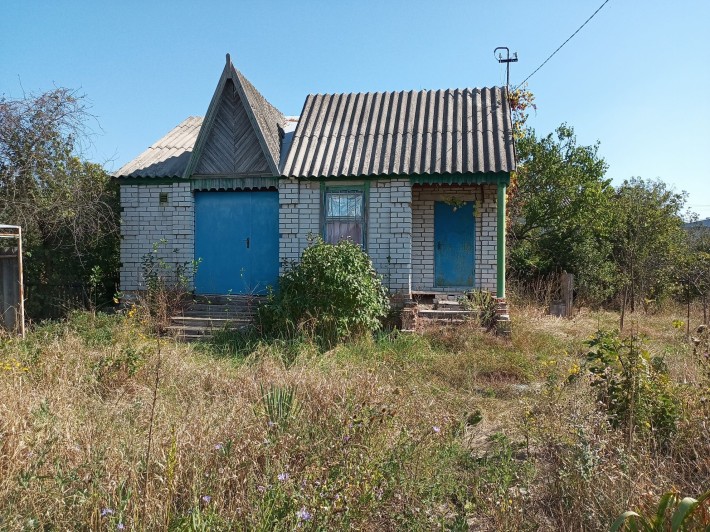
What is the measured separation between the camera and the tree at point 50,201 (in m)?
9.15

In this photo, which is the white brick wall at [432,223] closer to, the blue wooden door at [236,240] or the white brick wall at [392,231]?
the white brick wall at [392,231]

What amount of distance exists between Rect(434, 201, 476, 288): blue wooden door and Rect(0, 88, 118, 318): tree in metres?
6.46

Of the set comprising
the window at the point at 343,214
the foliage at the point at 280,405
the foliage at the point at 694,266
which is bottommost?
the foliage at the point at 280,405

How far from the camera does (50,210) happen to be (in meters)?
9.45

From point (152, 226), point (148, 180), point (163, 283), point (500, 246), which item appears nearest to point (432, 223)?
point (500, 246)

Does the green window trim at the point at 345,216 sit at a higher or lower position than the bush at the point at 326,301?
higher

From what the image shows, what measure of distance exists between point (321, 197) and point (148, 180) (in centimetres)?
353

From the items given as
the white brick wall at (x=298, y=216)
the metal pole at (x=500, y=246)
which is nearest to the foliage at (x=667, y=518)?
the metal pole at (x=500, y=246)

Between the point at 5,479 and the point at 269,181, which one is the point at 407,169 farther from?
the point at 5,479

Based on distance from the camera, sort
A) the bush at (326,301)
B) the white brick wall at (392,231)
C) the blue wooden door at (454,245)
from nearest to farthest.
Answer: the bush at (326,301)
the white brick wall at (392,231)
the blue wooden door at (454,245)

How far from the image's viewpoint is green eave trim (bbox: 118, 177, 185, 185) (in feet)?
33.3

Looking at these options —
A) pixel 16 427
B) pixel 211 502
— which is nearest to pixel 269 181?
pixel 16 427

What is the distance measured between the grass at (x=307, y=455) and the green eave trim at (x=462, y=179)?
15.4 feet

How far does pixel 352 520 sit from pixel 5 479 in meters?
2.03
